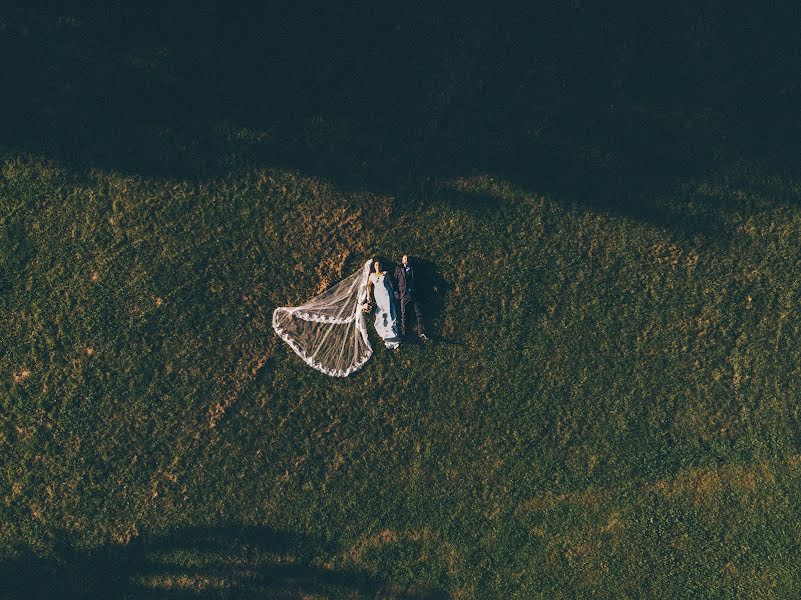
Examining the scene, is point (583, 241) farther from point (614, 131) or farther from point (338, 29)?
point (338, 29)

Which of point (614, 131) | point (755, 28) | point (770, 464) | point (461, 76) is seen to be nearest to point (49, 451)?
point (461, 76)

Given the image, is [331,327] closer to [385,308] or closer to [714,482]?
[385,308]

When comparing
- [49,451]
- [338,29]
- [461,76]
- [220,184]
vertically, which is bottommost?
[49,451]

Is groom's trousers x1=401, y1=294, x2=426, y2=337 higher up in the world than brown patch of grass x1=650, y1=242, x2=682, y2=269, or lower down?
lower down

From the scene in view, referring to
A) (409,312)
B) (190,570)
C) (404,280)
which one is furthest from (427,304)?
(190,570)

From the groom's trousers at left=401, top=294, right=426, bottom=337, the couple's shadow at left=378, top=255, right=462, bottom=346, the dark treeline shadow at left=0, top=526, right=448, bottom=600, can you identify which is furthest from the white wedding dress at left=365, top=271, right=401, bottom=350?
the dark treeline shadow at left=0, top=526, right=448, bottom=600

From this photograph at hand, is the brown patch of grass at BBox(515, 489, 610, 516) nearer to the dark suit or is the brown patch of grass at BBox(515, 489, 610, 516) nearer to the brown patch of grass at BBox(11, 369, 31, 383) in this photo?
the dark suit
